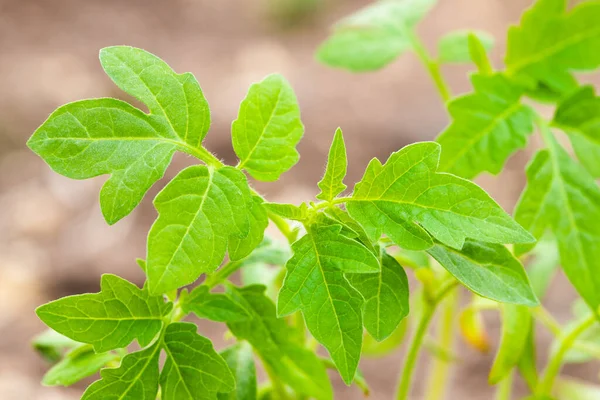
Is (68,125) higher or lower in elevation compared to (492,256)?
higher

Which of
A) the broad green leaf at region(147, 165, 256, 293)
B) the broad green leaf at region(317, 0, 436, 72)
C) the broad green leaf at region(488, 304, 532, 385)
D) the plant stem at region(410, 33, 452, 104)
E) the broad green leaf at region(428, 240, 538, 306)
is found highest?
the broad green leaf at region(317, 0, 436, 72)

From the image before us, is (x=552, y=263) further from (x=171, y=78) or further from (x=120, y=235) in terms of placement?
(x=120, y=235)

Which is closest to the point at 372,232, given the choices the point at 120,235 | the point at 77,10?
the point at 120,235

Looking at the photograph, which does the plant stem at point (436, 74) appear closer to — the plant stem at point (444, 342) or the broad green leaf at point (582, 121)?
the broad green leaf at point (582, 121)

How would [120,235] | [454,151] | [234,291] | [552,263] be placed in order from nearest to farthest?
[234,291] → [454,151] → [552,263] → [120,235]

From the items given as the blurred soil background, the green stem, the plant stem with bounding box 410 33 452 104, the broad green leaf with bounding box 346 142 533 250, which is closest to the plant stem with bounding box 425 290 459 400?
the green stem

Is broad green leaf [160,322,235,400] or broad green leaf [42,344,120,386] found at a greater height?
broad green leaf [42,344,120,386]

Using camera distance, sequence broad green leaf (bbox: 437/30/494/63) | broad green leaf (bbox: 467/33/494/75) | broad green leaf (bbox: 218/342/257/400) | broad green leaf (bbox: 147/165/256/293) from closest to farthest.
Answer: broad green leaf (bbox: 147/165/256/293)
broad green leaf (bbox: 218/342/257/400)
broad green leaf (bbox: 467/33/494/75)
broad green leaf (bbox: 437/30/494/63)

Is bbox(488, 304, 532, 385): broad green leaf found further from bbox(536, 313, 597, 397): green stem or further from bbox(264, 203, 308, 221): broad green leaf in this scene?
bbox(264, 203, 308, 221): broad green leaf
